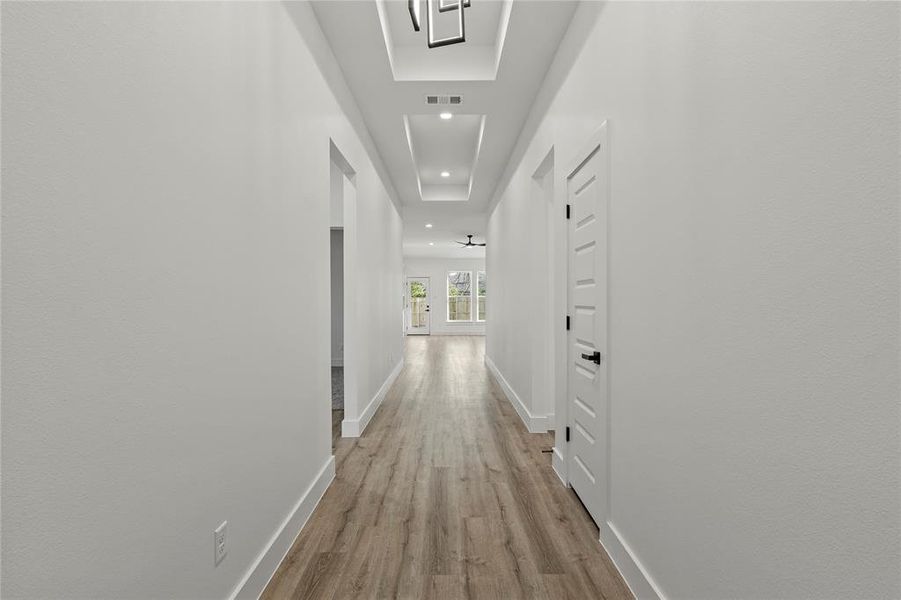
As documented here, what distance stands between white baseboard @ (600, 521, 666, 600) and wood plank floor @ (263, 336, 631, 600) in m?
0.04

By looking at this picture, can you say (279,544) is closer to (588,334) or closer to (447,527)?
(447,527)

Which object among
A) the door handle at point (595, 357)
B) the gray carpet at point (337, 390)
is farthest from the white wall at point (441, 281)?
the door handle at point (595, 357)

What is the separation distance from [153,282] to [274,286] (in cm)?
82

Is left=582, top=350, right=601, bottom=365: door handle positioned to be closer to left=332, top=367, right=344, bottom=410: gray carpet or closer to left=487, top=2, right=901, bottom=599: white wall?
left=487, top=2, right=901, bottom=599: white wall

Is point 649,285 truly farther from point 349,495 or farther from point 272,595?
point 349,495

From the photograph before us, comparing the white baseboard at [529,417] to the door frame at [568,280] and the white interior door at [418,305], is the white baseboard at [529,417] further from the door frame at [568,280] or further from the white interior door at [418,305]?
the white interior door at [418,305]

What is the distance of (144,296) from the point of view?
1.13m

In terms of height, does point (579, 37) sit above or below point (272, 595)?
above

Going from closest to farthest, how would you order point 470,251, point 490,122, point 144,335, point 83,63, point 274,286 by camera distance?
point 83,63 → point 144,335 → point 274,286 → point 490,122 → point 470,251

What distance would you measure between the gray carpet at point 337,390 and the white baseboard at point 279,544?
244 centimetres

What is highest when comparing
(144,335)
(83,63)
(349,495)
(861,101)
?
(83,63)

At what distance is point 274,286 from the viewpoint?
199 cm

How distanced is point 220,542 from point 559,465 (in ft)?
7.08

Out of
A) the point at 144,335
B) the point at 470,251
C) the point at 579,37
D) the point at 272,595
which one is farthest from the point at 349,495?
the point at 470,251
